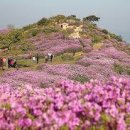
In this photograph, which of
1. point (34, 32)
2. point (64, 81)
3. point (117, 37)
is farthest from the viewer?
point (117, 37)

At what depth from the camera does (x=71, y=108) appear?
9.68 m

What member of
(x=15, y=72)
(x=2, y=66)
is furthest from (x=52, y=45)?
(x=15, y=72)

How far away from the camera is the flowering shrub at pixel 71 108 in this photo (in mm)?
8969

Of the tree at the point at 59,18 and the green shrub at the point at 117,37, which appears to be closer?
the tree at the point at 59,18

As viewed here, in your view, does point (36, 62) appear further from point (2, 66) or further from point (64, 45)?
point (64, 45)

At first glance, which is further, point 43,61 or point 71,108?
point 43,61

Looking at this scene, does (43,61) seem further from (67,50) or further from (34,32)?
(34,32)

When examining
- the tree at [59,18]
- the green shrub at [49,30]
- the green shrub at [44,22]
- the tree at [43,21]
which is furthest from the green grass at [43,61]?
the tree at [43,21]

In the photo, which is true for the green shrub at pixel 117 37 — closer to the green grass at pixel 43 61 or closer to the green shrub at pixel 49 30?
the green shrub at pixel 49 30

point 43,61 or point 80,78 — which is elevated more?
point 43,61

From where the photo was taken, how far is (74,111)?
9.56 m

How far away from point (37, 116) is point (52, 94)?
3.34 feet

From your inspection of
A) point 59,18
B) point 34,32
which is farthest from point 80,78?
point 59,18

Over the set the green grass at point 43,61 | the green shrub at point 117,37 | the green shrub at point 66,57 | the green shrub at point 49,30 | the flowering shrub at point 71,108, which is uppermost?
the green shrub at point 49,30
